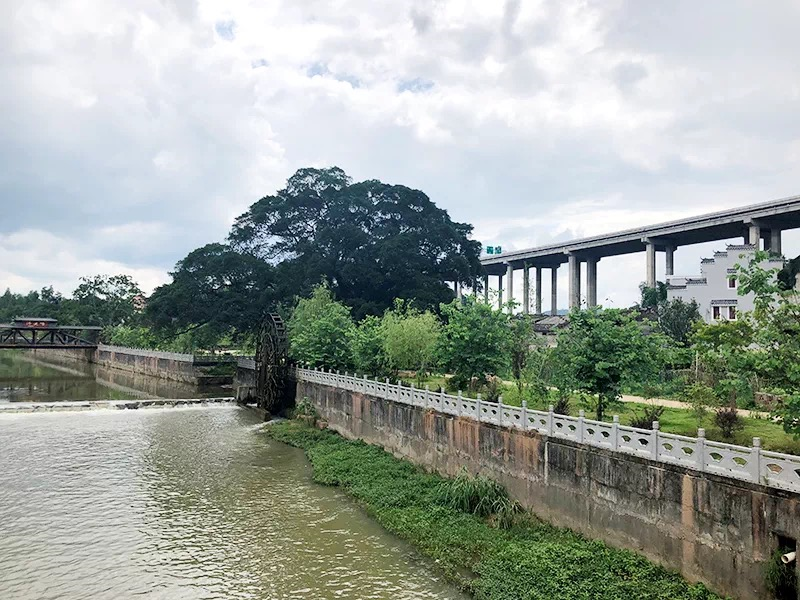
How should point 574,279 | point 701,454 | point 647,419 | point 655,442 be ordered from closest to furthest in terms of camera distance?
point 701,454, point 655,442, point 647,419, point 574,279

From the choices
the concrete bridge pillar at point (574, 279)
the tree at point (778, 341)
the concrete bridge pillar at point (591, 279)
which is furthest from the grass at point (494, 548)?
the concrete bridge pillar at point (591, 279)

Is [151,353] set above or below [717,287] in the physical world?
below

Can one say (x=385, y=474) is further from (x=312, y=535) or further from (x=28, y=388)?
(x=28, y=388)

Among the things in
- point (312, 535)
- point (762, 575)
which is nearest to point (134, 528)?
point (312, 535)

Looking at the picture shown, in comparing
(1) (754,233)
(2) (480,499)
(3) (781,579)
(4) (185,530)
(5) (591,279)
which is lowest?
(4) (185,530)

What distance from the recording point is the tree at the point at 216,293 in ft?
173

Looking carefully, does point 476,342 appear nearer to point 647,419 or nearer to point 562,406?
point 562,406

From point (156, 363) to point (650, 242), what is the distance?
53460 mm

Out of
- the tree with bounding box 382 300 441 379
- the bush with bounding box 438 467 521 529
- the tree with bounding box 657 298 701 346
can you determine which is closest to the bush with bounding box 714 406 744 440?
the bush with bounding box 438 467 521 529

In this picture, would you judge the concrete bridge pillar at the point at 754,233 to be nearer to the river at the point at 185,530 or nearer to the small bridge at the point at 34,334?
the river at the point at 185,530

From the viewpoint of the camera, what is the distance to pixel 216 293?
54.0m

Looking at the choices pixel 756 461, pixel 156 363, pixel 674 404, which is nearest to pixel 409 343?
pixel 674 404

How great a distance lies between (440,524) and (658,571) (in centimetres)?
571

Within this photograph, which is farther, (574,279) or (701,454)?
(574,279)
